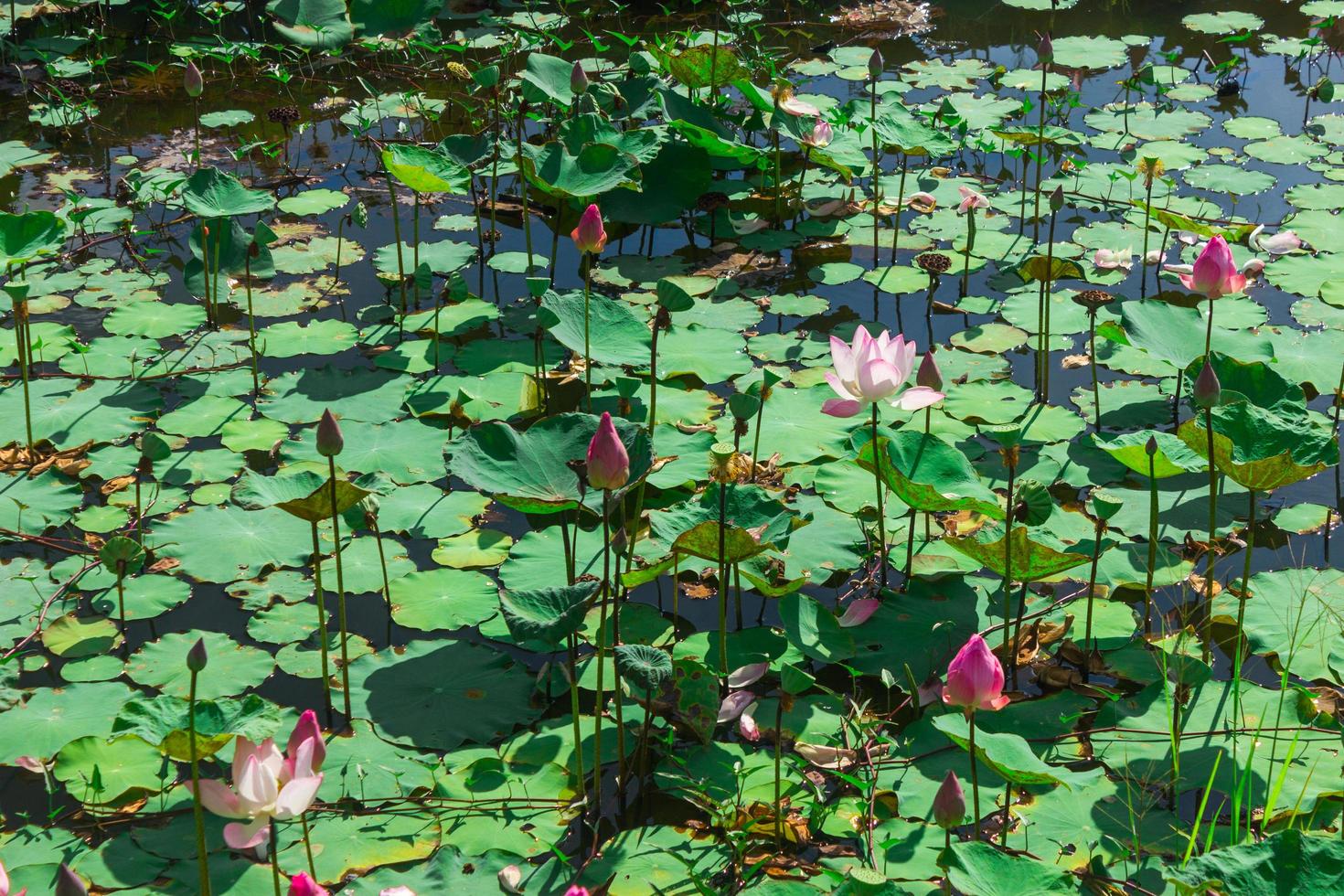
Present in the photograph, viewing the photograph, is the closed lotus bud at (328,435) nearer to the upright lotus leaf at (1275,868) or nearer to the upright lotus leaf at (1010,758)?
the upright lotus leaf at (1010,758)

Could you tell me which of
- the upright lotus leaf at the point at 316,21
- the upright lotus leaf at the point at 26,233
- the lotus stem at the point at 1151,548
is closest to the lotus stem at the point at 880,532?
the lotus stem at the point at 1151,548

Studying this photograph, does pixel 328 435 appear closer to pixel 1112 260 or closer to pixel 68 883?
pixel 68 883

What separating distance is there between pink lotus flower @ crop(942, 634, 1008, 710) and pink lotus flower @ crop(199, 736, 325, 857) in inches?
44.6

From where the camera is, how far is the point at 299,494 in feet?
11.0

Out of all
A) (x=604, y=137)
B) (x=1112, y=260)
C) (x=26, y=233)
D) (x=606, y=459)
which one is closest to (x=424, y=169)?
(x=604, y=137)

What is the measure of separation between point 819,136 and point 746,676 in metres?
2.93

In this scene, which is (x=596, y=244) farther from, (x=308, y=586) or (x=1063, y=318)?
(x=1063, y=318)

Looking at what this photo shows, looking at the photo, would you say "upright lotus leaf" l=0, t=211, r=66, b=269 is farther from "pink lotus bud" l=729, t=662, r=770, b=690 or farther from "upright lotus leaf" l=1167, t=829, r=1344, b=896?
"upright lotus leaf" l=1167, t=829, r=1344, b=896

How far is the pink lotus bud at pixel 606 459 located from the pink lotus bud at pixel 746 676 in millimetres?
728

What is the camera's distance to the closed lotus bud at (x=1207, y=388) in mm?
2787

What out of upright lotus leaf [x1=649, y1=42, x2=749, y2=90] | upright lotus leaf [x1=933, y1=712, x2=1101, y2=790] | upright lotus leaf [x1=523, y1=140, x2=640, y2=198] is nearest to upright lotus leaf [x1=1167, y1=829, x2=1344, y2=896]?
upright lotus leaf [x1=933, y1=712, x2=1101, y2=790]

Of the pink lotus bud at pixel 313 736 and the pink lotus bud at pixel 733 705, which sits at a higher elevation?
the pink lotus bud at pixel 313 736

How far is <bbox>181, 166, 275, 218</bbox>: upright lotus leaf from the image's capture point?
170 inches

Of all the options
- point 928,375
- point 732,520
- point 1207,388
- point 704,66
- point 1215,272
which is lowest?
point 732,520
